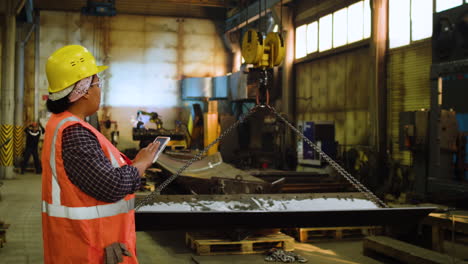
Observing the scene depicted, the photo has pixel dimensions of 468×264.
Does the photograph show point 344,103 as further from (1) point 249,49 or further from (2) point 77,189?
(2) point 77,189

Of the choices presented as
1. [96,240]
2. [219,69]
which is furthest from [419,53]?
[219,69]

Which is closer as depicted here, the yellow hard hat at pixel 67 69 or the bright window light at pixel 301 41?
the yellow hard hat at pixel 67 69

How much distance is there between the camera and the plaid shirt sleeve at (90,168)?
2.11m

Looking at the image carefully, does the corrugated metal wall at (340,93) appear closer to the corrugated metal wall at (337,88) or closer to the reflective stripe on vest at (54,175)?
the corrugated metal wall at (337,88)

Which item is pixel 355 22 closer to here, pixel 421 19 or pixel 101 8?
pixel 421 19

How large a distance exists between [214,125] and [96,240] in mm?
18420

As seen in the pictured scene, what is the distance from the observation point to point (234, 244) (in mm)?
6602

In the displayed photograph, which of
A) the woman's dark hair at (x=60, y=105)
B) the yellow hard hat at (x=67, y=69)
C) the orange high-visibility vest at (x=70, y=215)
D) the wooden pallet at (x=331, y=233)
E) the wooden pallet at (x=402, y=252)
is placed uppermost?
the yellow hard hat at (x=67, y=69)

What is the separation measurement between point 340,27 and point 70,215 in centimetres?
1347

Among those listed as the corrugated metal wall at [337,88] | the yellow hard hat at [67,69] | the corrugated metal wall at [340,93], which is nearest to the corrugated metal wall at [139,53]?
the corrugated metal wall at [337,88]

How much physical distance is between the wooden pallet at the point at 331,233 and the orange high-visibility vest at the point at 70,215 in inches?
205

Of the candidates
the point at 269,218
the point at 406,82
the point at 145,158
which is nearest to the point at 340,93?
the point at 406,82

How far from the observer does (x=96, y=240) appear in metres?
2.19

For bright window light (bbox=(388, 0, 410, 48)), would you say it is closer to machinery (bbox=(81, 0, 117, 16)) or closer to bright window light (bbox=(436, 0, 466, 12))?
bright window light (bbox=(436, 0, 466, 12))
